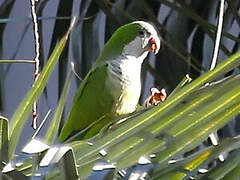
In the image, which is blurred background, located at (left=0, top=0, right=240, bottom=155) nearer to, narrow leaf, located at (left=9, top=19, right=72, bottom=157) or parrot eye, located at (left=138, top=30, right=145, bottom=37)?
parrot eye, located at (left=138, top=30, right=145, bottom=37)

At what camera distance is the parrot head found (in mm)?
1310

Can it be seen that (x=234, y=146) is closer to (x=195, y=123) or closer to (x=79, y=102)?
(x=195, y=123)

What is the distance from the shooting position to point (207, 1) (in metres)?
1.65

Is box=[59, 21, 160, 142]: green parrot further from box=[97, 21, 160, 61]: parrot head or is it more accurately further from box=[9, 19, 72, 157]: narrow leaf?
box=[9, 19, 72, 157]: narrow leaf

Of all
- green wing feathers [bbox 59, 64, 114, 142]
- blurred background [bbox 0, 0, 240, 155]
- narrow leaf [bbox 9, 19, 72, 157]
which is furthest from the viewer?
blurred background [bbox 0, 0, 240, 155]

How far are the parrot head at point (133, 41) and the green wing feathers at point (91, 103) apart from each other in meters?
0.06

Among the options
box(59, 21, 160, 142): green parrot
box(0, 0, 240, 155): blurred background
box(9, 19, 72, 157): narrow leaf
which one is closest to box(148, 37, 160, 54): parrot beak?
box(59, 21, 160, 142): green parrot

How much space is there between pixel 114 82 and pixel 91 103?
0.22 feet

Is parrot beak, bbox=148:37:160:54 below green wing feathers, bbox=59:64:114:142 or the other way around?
the other way around

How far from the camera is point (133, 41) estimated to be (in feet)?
4.34

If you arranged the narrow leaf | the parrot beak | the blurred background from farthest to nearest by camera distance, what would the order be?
1. the blurred background
2. the parrot beak
3. the narrow leaf

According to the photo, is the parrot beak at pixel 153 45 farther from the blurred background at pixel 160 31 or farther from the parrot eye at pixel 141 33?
the blurred background at pixel 160 31

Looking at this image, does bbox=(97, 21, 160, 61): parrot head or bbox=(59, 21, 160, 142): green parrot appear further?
bbox=(97, 21, 160, 61): parrot head

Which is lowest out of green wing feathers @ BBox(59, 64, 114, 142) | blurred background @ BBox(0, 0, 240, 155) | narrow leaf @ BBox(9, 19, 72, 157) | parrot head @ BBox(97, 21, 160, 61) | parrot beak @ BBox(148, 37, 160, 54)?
narrow leaf @ BBox(9, 19, 72, 157)
